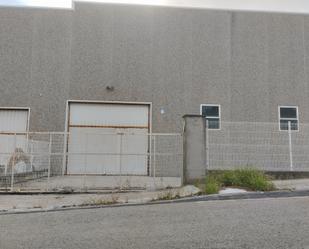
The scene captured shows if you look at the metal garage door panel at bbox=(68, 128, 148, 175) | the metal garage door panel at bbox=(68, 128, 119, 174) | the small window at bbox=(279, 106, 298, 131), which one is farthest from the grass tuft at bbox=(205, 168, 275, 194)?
the small window at bbox=(279, 106, 298, 131)

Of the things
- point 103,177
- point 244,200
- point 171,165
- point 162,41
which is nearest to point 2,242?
point 244,200

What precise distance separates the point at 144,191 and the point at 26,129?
358 inches

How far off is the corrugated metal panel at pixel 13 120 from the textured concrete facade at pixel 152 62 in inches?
15.2

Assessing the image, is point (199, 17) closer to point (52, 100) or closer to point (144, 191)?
point (52, 100)

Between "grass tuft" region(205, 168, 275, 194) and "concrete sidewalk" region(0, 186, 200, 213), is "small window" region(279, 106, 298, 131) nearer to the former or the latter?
"grass tuft" region(205, 168, 275, 194)

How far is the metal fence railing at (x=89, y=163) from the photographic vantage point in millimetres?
12570

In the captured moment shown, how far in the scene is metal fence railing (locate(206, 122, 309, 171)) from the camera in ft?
45.3

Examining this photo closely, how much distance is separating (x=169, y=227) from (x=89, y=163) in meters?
9.30

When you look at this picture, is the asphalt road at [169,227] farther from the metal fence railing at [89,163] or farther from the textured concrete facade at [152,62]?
the textured concrete facade at [152,62]

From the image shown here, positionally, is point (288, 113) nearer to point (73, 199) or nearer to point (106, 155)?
point (106, 155)

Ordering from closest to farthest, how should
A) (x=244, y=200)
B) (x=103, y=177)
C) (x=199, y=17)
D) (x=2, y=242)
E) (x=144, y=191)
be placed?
(x=2, y=242)
(x=244, y=200)
(x=144, y=191)
(x=103, y=177)
(x=199, y=17)

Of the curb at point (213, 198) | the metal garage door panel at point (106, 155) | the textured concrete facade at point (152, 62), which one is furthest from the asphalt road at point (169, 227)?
the textured concrete facade at point (152, 62)

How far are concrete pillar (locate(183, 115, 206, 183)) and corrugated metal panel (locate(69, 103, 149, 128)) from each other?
6.55 meters

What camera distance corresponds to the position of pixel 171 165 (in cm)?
1423
